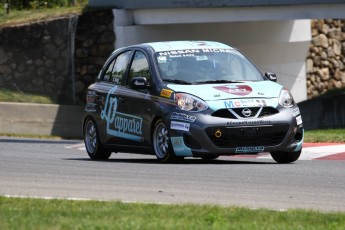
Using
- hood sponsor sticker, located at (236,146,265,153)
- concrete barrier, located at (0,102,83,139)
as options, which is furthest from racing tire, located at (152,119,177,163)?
concrete barrier, located at (0,102,83,139)

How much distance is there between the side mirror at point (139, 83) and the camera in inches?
593

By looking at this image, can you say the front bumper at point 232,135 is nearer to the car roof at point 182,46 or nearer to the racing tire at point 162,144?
the racing tire at point 162,144

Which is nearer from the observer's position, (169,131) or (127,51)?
(169,131)

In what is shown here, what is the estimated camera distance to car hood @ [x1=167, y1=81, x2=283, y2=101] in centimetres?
1429

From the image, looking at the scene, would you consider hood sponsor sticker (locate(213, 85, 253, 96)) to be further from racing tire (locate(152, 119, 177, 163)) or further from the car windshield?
racing tire (locate(152, 119, 177, 163))

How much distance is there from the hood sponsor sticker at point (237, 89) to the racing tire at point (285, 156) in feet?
3.09

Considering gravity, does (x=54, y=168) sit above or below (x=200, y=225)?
below

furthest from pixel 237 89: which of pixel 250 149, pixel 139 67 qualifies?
pixel 139 67

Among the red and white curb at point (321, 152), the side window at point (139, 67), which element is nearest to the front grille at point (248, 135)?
the side window at point (139, 67)

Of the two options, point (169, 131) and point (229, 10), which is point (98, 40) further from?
point (169, 131)

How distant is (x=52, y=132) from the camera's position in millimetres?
29641

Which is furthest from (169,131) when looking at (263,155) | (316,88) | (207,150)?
(316,88)

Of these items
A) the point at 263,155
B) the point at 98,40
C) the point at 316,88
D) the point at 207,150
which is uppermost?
the point at 207,150

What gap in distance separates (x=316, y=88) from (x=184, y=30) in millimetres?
6960
